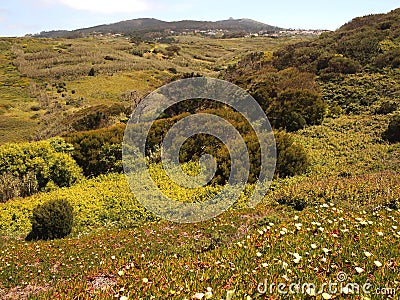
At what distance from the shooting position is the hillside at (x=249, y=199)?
11.0 ft

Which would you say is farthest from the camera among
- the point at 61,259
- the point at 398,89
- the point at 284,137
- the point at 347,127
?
the point at 398,89

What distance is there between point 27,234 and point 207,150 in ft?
26.2

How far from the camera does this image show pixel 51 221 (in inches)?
382

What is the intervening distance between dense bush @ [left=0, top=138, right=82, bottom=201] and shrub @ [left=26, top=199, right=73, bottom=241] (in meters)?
5.45

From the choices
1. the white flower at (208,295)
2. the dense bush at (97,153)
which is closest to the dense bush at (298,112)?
the dense bush at (97,153)

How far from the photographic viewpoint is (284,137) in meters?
14.3

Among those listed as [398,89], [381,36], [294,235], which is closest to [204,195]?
[294,235]

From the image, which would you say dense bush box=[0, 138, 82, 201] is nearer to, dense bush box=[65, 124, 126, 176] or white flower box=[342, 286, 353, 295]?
dense bush box=[65, 124, 126, 176]

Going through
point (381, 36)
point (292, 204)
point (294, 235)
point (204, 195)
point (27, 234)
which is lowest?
point (27, 234)

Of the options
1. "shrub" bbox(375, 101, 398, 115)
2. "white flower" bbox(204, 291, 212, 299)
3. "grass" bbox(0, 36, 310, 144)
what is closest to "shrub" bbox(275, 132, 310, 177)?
"shrub" bbox(375, 101, 398, 115)

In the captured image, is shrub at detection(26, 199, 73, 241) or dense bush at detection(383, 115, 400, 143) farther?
dense bush at detection(383, 115, 400, 143)

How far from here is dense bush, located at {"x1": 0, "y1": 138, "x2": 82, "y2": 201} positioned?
14.6 m

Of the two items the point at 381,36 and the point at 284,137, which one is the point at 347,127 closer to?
the point at 284,137

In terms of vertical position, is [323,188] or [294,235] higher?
[294,235]
